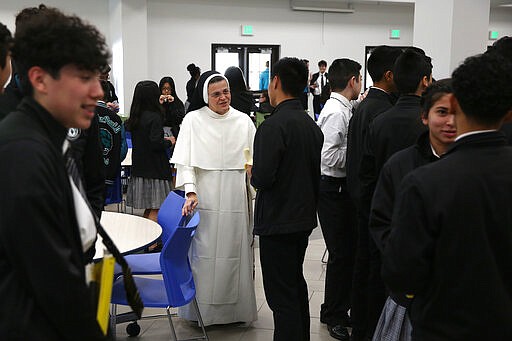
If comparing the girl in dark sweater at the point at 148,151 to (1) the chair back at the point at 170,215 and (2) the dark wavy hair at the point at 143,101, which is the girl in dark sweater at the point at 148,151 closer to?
(2) the dark wavy hair at the point at 143,101

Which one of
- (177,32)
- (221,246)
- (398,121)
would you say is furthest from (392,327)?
(177,32)

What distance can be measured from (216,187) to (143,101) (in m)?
2.00

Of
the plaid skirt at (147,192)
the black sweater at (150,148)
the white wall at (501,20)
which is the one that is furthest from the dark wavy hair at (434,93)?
the white wall at (501,20)

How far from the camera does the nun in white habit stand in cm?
347

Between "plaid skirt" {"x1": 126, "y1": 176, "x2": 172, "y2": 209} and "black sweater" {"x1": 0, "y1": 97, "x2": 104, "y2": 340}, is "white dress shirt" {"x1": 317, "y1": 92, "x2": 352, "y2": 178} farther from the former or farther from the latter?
"black sweater" {"x1": 0, "y1": 97, "x2": 104, "y2": 340}

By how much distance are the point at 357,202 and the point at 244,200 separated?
29.2 inches

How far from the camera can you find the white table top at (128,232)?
2689 mm

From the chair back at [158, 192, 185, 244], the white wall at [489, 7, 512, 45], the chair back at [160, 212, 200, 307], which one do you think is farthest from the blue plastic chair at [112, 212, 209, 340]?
the white wall at [489, 7, 512, 45]

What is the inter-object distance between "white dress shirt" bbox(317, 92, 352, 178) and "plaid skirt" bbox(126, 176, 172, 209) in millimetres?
2134

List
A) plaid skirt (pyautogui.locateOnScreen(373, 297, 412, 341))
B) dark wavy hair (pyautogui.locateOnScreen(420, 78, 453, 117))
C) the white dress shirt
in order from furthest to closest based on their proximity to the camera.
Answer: the white dress shirt, plaid skirt (pyautogui.locateOnScreen(373, 297, 412, 341)), dark wavy hair (pyautogui.locateOnScreen(420, 78, 453, 117))

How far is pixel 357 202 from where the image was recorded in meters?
3.18

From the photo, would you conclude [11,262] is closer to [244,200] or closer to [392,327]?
[392,327]

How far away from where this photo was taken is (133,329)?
354cm

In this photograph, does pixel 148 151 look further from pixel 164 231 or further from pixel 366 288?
pixel 366 288
